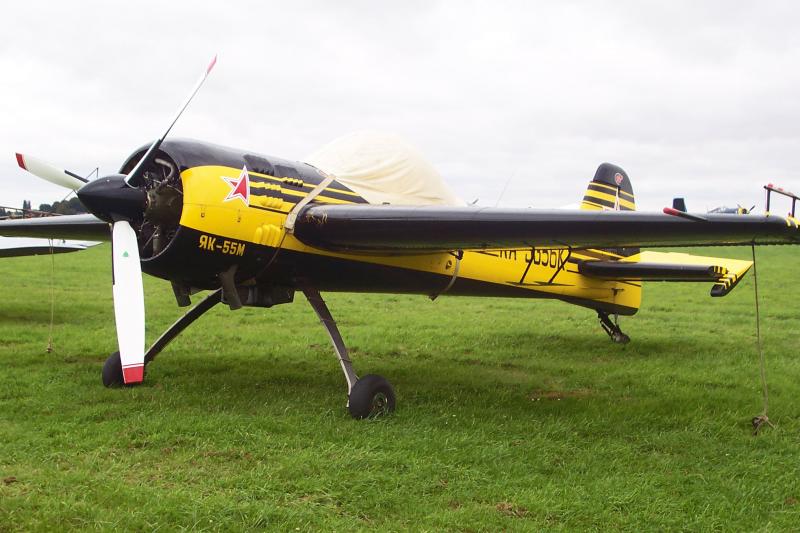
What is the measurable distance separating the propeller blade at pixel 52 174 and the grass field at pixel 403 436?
2.11 meters

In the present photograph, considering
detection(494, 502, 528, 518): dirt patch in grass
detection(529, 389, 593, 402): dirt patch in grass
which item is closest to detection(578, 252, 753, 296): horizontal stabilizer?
detection(529, 389, 593, 402): dirt patch in grass

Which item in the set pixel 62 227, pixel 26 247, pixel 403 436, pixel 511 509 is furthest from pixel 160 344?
pixel 26 247

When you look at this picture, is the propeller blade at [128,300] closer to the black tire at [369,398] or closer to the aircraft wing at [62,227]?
the black tire at [369,398]

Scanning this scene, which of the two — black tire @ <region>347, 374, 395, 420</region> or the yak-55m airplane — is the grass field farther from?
the yak-55m airplane

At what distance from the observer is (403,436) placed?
18.5 ft

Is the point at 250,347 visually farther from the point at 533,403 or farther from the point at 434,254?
the point at 533,403

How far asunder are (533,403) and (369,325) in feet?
19.2

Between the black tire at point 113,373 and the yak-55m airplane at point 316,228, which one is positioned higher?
the yak-55m airplane at point 316,228

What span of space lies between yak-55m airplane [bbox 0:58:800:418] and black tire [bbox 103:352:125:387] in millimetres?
14

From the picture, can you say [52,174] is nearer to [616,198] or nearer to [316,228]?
[316,228]

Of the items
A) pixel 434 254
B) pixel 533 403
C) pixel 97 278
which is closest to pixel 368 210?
pixel 434 254

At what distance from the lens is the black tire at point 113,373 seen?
720 centimetres

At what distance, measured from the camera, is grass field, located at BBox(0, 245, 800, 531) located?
13.6ft

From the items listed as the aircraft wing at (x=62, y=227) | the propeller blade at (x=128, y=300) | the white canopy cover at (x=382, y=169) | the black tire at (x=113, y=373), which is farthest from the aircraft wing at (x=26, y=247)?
the propeller blade at (x=128, y=300)
